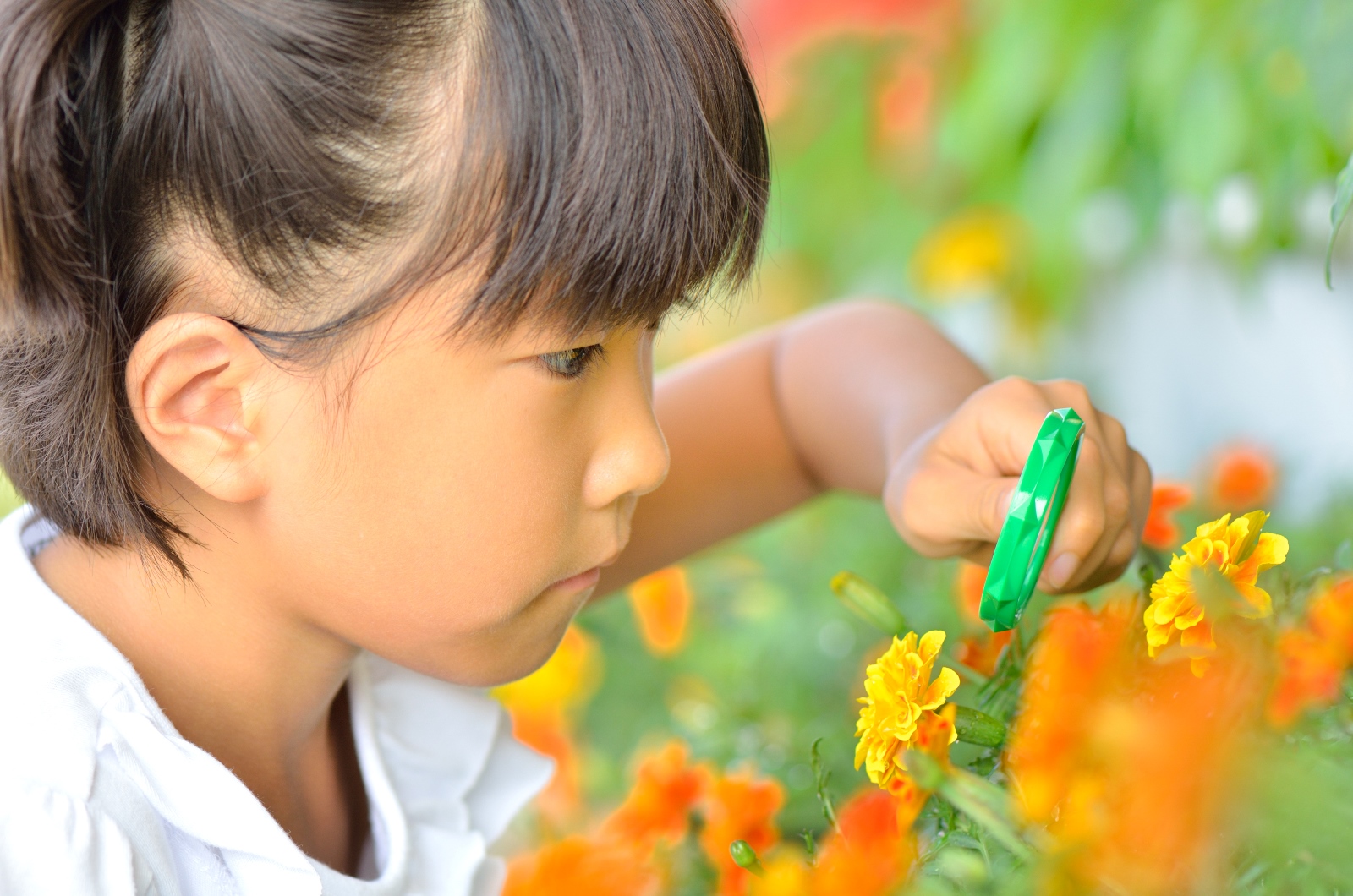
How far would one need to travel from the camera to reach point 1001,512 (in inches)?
25.4

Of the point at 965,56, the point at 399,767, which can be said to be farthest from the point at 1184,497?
the point at 965,56

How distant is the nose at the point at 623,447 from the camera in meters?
0.67

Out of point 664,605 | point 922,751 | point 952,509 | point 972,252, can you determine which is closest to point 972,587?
point 952,509

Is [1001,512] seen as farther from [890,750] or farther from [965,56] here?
[965,56]

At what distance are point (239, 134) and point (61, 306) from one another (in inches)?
5.0

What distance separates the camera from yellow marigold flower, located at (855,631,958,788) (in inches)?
19.7

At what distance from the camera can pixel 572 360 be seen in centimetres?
66

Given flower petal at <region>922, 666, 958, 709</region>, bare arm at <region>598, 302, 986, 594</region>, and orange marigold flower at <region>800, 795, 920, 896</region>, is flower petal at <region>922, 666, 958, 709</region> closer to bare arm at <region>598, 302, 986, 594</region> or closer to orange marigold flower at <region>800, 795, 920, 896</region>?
orange marigold flower at <region>800, 795, 920, 896</region>

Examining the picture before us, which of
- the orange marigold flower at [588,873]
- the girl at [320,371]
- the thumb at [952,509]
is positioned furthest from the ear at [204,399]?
the thumb at [952,509]

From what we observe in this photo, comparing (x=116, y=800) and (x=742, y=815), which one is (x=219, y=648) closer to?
Result: (x=116, y=800)

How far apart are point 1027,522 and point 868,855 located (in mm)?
226

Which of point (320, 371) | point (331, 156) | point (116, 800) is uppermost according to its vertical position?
point (331, 156)

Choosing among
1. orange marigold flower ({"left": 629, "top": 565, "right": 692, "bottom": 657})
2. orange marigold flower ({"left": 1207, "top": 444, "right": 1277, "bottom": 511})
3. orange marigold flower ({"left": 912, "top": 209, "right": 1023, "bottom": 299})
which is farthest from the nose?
orange marigold flower ({"left": 912, "top": 209, "right": 1023, "bottom": 299})

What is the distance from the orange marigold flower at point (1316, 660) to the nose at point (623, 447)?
336mm
